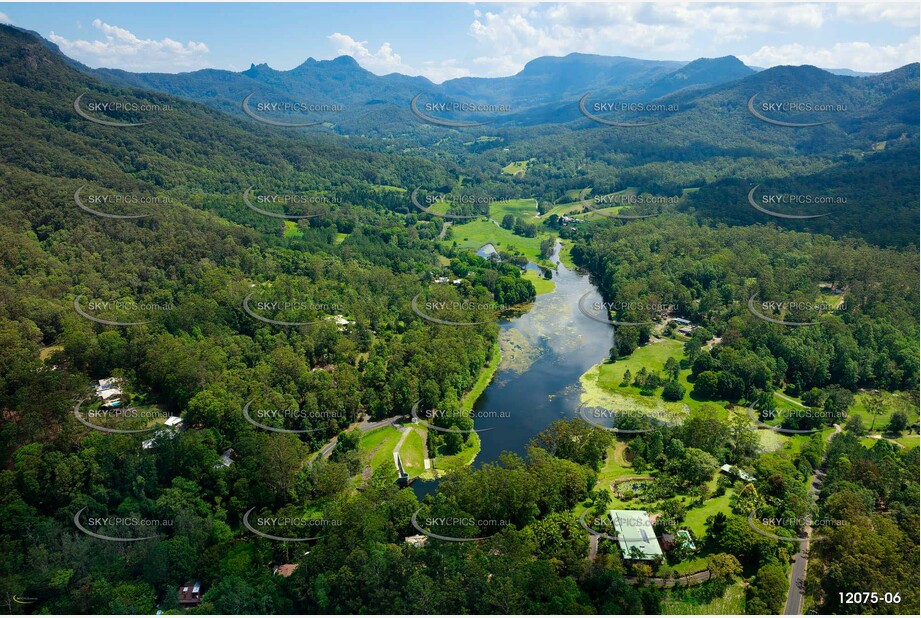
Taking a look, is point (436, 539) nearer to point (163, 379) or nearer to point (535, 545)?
point (535, 545)

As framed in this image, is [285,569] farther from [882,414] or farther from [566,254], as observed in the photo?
[566,254]

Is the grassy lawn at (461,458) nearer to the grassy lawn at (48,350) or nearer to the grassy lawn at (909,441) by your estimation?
the grassy lawn at (909,441)

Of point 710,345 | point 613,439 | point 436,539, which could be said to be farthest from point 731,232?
point 436,539

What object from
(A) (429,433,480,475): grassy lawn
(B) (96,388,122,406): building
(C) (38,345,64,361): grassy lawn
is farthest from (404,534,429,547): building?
(C) (38,345,64,361): grassy lawn

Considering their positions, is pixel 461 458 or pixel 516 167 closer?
pixel 461 458

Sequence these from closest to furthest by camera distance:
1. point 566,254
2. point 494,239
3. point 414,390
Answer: point 414,390
point 566,254
point 494,239

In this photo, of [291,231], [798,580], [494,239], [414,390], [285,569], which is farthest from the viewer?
[494,239]

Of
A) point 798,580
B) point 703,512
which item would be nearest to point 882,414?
point 703,512
